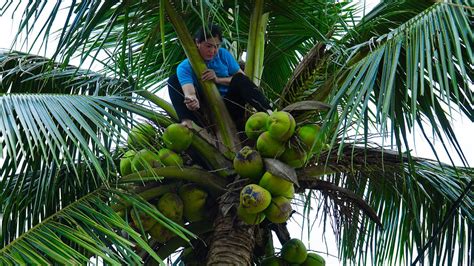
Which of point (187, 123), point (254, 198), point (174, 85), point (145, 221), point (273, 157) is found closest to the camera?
point (254, 198)

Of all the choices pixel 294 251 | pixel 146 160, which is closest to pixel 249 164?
pixel 146 160

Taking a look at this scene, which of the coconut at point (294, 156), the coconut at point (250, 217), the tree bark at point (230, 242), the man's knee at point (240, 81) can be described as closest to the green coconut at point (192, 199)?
the tree bark at point (230, 242)

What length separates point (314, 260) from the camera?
4.79m

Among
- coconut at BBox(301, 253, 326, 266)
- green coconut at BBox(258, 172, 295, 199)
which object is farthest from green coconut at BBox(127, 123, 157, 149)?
coconut at BBox(301, 253, 326, 266)

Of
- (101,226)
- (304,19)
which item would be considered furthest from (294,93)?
(101,226)

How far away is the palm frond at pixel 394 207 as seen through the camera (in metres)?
4.79

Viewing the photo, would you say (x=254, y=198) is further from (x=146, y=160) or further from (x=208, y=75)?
(x=208, y=75)

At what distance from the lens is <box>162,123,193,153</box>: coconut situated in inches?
177

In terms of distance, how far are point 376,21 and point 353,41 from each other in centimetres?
24

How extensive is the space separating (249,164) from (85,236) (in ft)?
3.04

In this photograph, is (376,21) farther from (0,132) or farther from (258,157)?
(0,132)

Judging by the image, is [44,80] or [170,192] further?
[44,80]

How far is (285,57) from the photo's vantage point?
5.99 m

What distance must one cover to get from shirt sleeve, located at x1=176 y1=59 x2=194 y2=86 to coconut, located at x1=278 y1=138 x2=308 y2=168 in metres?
0.71
